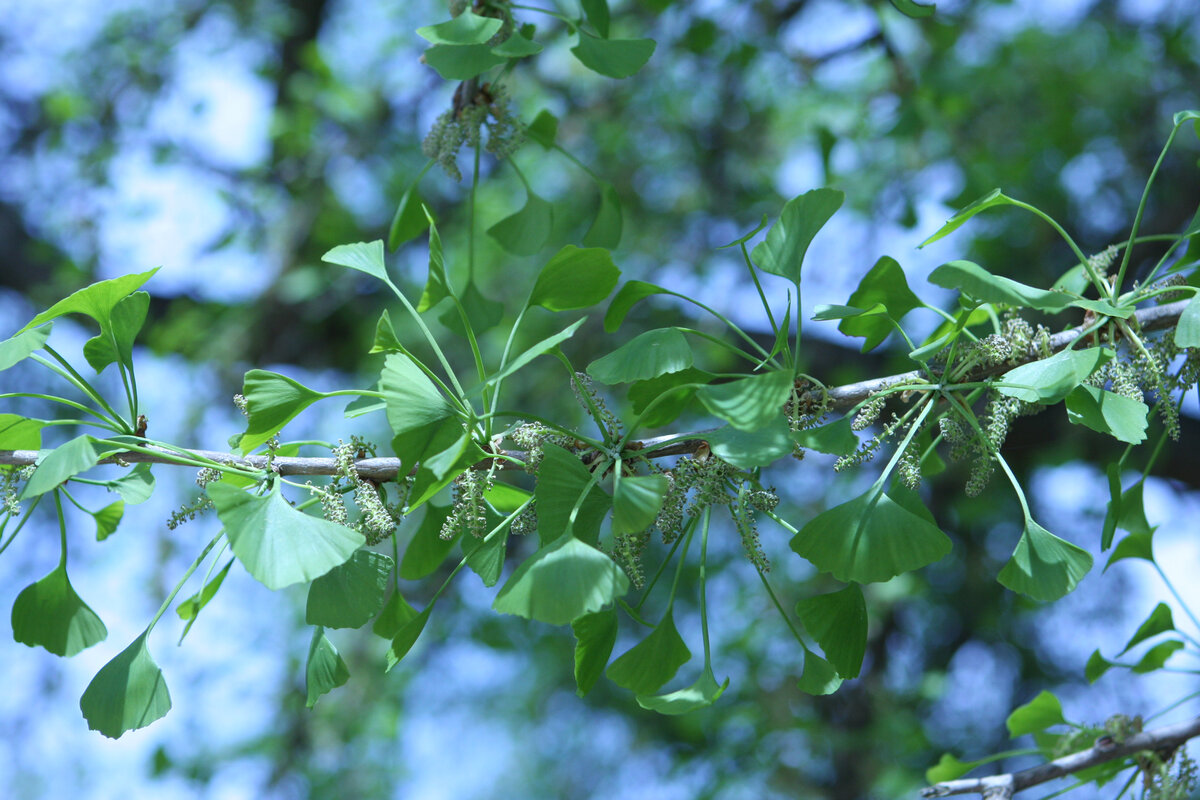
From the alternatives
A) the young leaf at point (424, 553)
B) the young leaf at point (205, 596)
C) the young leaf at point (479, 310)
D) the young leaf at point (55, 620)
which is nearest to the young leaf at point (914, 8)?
the young leaf at point (479, 310)

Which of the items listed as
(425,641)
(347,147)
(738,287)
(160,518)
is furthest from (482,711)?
(347,147)

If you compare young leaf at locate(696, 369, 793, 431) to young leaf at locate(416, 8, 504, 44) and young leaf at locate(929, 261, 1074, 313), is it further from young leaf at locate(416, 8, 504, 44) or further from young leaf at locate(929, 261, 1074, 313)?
young leaf at locate(416, 8, 504, 44)

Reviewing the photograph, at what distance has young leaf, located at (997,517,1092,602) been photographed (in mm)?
536

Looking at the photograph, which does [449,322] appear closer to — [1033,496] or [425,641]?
[425,641]

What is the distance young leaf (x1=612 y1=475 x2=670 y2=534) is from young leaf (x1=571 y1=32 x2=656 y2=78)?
31 centimetres

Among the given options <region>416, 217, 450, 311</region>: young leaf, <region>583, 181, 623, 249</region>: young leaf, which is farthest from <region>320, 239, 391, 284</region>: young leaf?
<region>583, 181, 623, 249</region>: young leaf

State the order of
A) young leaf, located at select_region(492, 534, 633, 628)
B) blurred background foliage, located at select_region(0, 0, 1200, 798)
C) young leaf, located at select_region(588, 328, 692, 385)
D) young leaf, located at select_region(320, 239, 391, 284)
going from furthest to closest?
blurred background foliage, located at select_region(0, 0, 1200, 798)
young leaf, located at select_region(320, 239, 391, 284)
young leaf, located at select_region(588, 328, 692, 385)
young leaf, located at select_region(492, 534, 633, 628)

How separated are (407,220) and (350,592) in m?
0.41

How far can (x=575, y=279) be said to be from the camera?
1.93 feet

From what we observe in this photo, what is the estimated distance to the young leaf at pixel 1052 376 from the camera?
49 cm

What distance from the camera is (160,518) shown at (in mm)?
2123

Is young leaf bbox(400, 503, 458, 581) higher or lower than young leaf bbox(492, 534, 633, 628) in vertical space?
lower

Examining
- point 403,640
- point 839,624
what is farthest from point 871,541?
point 403,640

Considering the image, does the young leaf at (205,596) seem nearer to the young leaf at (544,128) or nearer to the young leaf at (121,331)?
the young leaf at (121,331)
